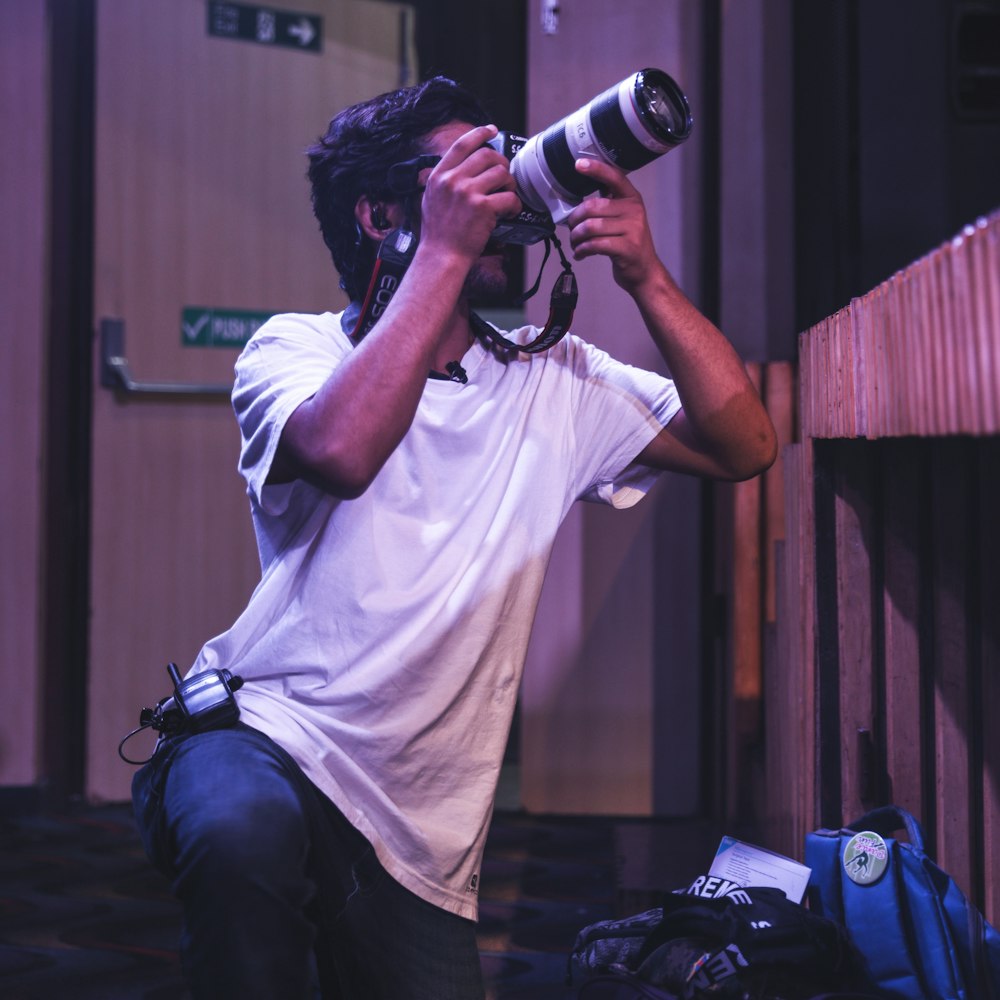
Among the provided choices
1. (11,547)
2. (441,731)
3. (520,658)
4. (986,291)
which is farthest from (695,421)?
(11,547)

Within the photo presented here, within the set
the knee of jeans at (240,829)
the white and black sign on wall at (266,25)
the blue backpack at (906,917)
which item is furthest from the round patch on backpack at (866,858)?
the white and black sign on wall at (266,25)

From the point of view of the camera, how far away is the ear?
1365 millimetres

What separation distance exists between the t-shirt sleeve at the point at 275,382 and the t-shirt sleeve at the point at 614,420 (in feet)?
0.98

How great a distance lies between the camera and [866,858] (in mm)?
1090

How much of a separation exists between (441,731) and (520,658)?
0.13 meters

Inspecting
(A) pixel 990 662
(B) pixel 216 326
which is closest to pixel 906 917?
(A) pixel 990 662

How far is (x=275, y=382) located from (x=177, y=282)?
1732 millimetres

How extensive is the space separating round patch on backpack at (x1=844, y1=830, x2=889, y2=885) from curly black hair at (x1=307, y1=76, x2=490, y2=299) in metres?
0.84

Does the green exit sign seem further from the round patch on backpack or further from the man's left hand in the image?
the round patch on backpack

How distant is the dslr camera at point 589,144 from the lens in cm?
111

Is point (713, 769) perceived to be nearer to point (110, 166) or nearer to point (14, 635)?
point (14, 635)

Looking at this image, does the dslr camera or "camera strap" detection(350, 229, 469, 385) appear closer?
the dslr camera

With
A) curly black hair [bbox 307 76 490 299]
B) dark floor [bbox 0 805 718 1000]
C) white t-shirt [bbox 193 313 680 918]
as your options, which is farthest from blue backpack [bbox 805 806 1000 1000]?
curly black hair [bbox 307 76 490 299]

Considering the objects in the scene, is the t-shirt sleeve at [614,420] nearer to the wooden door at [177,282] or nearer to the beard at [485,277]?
the beard at [485,277]
